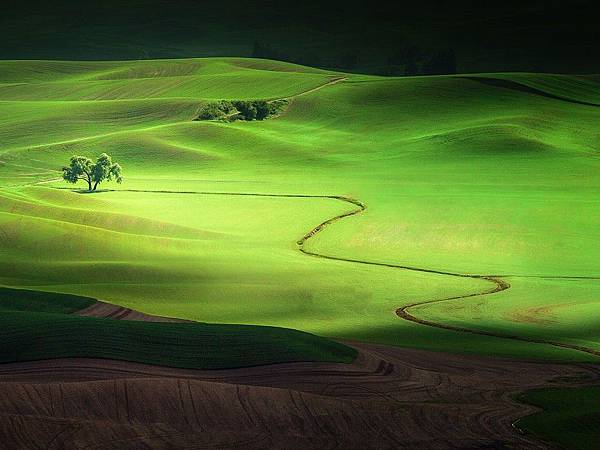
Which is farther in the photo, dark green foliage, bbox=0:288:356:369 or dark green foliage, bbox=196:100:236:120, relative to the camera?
dark green foliage, bbox=196:100:236:120

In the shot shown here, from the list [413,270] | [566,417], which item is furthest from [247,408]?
[413,270]

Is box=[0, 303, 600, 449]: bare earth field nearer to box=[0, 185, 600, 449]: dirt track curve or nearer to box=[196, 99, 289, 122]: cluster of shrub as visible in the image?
box=[0, 185, 600, 449]: dirt track curve

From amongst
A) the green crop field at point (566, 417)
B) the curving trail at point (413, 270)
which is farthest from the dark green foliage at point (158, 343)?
the curving trail at point (413, 270)

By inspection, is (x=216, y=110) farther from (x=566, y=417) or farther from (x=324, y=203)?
(x=566, y=417)

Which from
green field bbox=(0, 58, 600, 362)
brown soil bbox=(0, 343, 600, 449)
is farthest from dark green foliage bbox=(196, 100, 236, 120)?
brown soil bbox=(0, 343, 600, 449)

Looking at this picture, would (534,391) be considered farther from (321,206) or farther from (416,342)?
(321,206)
